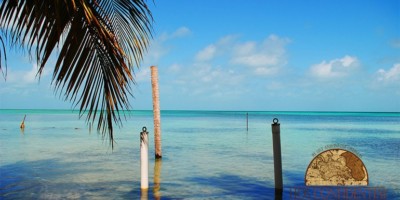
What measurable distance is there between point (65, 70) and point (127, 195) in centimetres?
696

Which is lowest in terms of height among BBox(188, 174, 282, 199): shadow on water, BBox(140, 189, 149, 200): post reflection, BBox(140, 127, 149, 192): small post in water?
BBox(188, 174, 282, 199): shadow on water

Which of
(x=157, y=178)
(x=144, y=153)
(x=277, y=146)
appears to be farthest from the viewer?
(x=157, y=178)

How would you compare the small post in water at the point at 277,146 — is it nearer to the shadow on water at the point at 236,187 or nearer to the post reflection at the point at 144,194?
the shadow on water at the point at 236,187

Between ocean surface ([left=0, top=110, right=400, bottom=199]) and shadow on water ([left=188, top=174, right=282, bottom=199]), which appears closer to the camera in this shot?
shadow on water ([left=188, top=174, right=282, bottom=199])

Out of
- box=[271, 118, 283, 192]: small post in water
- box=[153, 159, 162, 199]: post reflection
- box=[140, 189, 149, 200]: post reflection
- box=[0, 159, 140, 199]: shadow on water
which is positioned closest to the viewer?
box=[271, 118, 283, 192]: small post in water

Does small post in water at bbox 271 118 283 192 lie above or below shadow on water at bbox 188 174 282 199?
above

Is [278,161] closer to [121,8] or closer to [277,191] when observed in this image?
[277,191]

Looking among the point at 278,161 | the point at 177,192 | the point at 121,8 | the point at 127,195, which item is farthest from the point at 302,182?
the point at 121,8

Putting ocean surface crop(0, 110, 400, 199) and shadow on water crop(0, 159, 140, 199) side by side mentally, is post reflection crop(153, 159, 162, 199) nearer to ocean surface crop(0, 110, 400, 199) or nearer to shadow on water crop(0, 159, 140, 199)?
ocean surface crop(0, 110, 400, 199)

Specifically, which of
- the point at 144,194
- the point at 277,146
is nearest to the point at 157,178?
the point at 144,194

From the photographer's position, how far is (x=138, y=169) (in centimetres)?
1413

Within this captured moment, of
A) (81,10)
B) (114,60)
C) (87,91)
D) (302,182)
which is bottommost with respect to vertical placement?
(302,182)

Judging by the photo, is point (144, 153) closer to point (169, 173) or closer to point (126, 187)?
point (126, 187)

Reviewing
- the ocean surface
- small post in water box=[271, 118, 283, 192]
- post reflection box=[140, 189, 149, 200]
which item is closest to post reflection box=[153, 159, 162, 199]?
the ocean surface
